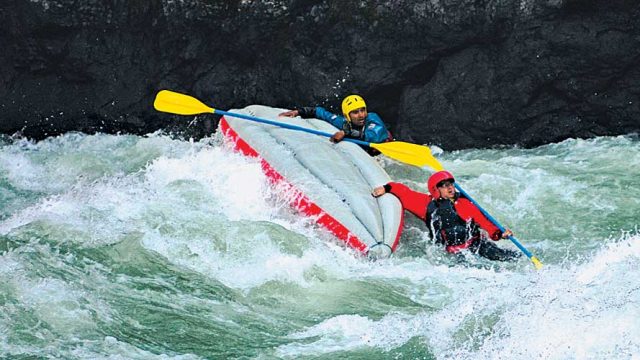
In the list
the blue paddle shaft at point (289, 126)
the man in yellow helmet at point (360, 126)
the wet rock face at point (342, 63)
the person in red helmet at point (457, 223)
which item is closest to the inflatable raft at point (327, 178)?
the blue paddle shaft at point (289, 126)

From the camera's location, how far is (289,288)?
6.43 m

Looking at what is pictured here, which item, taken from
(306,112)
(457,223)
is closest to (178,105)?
(306,112)

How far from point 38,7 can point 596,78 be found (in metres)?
6.07

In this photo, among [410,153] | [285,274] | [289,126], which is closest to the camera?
[285,274]

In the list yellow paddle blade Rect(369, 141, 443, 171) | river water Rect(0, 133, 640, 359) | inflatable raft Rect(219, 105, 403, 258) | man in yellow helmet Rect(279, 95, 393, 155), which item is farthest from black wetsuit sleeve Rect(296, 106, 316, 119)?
yellow paddle blade Rect(369, 141, 443, 171)

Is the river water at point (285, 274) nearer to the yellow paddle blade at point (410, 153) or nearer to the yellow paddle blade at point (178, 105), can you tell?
the yellow paddle blade at point (178, 105)

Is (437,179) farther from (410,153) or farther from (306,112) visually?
(306,112)

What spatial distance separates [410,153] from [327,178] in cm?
87

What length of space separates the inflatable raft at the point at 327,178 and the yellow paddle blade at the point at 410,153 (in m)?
0.15

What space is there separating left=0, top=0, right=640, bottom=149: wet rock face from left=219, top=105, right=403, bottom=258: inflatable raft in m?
A: 1.50

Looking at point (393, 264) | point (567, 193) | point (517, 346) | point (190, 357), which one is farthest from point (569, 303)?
point (567, 193)

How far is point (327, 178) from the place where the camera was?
25.2 ft

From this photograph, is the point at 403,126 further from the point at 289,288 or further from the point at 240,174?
the point at 289,288

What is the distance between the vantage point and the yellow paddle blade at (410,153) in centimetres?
809
